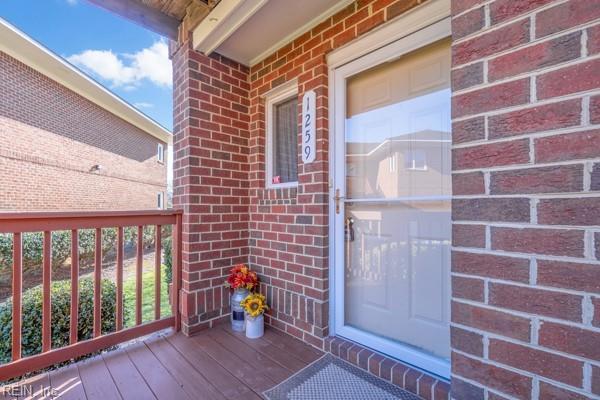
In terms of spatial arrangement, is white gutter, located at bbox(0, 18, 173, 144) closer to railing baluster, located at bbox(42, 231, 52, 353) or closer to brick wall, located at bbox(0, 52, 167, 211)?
brick wall, located at bbox(0, 52, 167, 211)

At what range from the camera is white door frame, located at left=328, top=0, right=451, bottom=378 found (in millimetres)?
1577

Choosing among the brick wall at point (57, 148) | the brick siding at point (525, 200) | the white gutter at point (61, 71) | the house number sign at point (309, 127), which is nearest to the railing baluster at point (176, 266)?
the house number sign at point (309, 127)

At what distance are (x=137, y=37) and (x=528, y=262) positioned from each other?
11.6m

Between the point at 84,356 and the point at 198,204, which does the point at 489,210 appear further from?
the point at 84,356

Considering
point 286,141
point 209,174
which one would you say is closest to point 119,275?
point 209,174

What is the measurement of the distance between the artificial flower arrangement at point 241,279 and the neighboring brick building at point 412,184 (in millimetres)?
113

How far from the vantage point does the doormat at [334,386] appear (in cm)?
155

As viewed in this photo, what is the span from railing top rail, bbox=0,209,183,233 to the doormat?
152cm

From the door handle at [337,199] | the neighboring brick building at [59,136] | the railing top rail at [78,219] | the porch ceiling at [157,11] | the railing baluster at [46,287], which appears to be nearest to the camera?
the railing top rail at [78,219]

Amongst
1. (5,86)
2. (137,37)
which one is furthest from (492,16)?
(137,37)

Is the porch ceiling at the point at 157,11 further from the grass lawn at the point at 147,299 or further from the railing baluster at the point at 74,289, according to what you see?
the grass lawn at the point at 147,299

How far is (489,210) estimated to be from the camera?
835 millimetres

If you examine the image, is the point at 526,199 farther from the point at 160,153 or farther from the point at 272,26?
the point at 160,153

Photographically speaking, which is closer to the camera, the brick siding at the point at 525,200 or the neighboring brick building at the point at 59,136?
the brick siding at the point at 525,200
